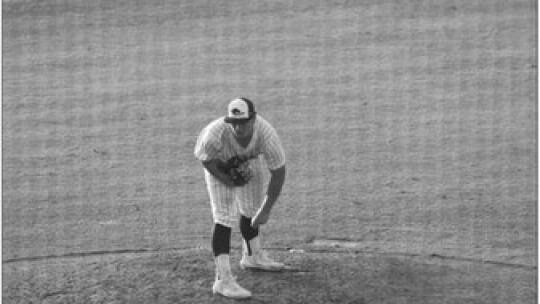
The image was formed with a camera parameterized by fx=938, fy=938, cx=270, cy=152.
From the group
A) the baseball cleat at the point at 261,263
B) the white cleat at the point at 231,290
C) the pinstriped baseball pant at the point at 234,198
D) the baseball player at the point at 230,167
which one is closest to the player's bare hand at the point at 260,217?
the baseball player at the point at 230,167

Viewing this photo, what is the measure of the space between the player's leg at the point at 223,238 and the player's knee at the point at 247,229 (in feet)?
1.32

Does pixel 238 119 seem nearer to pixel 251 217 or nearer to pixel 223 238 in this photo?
pixel 223 238

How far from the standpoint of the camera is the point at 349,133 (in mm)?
11289

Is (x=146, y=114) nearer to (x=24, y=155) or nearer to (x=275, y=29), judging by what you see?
(x=24, y=155)

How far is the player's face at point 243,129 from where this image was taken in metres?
6.05

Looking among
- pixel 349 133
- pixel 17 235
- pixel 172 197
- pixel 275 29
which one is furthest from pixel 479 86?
pixel 17 235

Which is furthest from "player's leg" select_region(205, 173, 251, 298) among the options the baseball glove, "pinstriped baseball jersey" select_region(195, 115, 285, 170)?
"pinstriped baseball jersey" select_region(195, 115, 285, 170)

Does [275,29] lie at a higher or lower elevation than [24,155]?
higher

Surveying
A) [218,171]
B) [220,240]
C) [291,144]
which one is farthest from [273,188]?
[291,144]

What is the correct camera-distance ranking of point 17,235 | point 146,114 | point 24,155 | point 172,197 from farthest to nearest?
1. point 146,114
2. point 24,155
3. point 172,197
4. point 17,235

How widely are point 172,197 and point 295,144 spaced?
217 cm

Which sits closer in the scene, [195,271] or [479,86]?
[195,271]

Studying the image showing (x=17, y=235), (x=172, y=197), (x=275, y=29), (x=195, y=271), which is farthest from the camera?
(x=275, y=29)

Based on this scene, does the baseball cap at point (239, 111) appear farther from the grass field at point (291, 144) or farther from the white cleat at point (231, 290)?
the grass field at point (291, 144)
